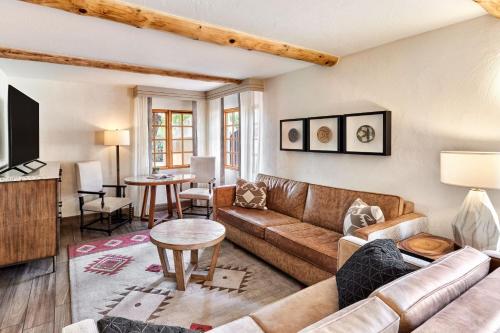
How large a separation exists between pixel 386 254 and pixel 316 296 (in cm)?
46

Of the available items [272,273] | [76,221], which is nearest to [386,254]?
[272,273]

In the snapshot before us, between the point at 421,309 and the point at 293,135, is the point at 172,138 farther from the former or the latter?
the point at 421,309

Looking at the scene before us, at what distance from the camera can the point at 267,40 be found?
9.00 ft

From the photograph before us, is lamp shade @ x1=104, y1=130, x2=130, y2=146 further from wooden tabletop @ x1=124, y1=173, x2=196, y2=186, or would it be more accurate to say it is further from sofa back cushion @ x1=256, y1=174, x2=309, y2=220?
sofa back cushion @ x1=256, y1=174, x2=309, y2=220

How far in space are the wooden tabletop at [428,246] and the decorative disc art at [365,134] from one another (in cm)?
104

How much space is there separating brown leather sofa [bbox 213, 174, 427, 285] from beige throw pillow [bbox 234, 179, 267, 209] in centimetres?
9

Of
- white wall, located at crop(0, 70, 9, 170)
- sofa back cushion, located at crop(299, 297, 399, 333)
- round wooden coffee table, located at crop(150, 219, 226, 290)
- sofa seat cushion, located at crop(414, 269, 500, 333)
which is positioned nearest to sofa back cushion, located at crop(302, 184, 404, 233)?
round wooden coffee table, located at crop(150, 219, 226, 290)

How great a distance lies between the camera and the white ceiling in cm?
208

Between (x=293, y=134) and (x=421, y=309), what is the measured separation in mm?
3078

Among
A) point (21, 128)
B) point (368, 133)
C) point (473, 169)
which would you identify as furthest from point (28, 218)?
point (473, 169)

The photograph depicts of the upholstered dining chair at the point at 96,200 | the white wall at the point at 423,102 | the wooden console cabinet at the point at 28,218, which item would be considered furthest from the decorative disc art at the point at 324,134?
the upholstered dining chair at the point at 96,200

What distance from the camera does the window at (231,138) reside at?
544cm

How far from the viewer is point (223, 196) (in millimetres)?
3984

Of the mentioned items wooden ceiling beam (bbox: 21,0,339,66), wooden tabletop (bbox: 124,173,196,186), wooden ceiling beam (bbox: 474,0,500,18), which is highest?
wooden ceiling beam (bbox: 21,0,339,66)
